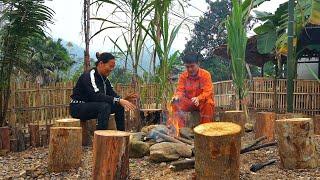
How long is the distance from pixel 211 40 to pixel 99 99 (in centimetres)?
2448

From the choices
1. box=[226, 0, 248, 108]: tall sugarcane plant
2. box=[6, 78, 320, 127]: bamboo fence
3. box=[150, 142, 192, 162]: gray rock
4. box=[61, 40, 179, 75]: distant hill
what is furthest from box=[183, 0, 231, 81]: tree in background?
box=[150, 142, 192, 162]: gray rock

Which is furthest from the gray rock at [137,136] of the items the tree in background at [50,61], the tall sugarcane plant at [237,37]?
the tree in background at [50,61]

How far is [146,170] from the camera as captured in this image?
4.53 m

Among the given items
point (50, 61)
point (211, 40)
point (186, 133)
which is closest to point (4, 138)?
point (186, 133)

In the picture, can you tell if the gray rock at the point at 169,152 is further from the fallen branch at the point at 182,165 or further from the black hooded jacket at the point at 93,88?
the black hooded jacket at the point at 93,88

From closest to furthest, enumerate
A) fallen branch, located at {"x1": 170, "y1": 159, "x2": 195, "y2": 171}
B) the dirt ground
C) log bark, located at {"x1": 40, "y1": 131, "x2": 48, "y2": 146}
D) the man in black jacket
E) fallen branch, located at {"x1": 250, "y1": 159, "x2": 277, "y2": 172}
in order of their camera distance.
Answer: the dirt ground < fallen branch, located at {"x1": 250, "y1": 159, "x2": 277, "y2": 172} < fallen branch, located at {"x1": 170, "y1": 159, "x2": 195, "y2": 171} < the man in black jacket < log bark, located at {"x1": 40, "y1": 131, "x2": 48, "y2": 146}

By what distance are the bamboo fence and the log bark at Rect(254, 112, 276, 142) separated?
2.25 metres

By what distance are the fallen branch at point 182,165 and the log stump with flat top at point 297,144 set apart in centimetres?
95

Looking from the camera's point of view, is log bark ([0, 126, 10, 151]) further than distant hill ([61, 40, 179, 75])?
No

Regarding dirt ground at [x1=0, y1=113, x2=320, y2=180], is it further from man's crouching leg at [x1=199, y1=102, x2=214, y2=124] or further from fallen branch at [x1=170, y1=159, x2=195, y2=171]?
man's crouching leg at [x1=199, y1=102, x2=214, y2=124]

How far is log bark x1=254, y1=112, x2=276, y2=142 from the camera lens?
5801 millimetres

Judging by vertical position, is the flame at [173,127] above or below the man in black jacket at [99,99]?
below

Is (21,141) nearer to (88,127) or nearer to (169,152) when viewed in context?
(88,127)

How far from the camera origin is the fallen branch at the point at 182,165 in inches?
168
